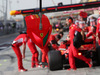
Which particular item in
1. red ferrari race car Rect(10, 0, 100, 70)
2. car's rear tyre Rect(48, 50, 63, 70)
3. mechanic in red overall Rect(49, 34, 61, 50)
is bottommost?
car's rear tyre Rect(48, 50, 63, 70)

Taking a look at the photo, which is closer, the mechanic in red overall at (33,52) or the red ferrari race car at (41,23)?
the red ferrari race car at (41,23)

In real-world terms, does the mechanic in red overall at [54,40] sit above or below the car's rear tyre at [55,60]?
above

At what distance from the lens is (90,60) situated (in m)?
5.57

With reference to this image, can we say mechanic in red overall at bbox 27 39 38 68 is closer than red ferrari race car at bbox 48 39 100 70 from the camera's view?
No

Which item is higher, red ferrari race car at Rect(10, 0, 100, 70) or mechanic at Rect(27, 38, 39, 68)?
red ferrari race car at Rect(10, 0, 100, 70)

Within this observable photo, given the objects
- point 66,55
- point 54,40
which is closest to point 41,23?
point 66,55

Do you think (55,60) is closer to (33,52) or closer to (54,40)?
(33,52)

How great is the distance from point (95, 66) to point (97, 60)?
0.79ft

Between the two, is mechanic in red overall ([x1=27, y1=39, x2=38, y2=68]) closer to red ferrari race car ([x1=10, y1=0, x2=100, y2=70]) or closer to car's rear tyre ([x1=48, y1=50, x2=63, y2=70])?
car's rear tyre ([x1=48, y1=50, x2=63, y2=70])

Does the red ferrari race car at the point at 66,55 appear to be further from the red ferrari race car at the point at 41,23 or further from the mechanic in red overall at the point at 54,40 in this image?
the mechanic in red overall at the point at 54,40

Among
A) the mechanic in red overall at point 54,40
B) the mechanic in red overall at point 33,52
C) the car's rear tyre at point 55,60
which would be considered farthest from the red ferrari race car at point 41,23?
the mechanic in red overall at point 54,40

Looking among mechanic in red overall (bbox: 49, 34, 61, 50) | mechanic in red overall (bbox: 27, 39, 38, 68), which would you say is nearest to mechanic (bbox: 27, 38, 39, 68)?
mechanic in red overall (bbox: 27, 39, 38, 68)

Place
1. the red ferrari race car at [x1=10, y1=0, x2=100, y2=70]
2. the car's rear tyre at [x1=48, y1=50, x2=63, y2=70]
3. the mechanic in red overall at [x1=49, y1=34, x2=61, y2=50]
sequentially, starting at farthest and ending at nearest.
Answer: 1. the mechanic in red overall at [x1=49, y1=34, x2=61, y2=50]
2. the car's rear tyre at [x1=48, y1=50, x2=63, y2=70]
3. the red ferrari race car at [x1=10, y1=0, x2=100, y2=70]

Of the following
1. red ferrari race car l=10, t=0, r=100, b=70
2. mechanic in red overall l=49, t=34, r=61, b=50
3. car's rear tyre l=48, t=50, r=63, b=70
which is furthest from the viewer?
mechanic in red overall l=49, t=34, r=61, b=50
